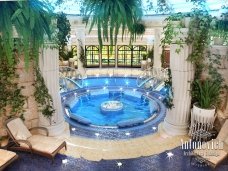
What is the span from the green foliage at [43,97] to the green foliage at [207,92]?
3631 mm

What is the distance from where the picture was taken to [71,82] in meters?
12.8

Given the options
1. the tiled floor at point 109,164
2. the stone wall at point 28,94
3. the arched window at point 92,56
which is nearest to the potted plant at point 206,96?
the tiled floor at point 109,164

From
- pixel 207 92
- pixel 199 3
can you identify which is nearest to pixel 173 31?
pixel 199 3

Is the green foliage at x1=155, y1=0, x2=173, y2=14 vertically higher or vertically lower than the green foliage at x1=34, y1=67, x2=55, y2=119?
higher

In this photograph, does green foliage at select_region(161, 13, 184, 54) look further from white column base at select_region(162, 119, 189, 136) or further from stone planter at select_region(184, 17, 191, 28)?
white column base at select_region(162, 119, 189, 136)

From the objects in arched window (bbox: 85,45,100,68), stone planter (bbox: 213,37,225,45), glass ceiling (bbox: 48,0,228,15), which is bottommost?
arched window (bbox: 85,45,100,68)

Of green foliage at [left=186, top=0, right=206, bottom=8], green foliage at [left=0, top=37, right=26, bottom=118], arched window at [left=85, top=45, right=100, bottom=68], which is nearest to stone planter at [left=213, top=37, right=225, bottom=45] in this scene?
green foliage at [left=186, top=0, right=206, bottom=8]

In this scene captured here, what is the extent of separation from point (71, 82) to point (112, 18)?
10.2m

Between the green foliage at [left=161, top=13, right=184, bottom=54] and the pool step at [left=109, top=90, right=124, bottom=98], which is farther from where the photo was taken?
the pool step at [left=109, top=90, right=124, bottom=98]

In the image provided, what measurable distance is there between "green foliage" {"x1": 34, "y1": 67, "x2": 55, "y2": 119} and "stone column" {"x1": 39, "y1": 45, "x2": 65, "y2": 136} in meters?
0.10

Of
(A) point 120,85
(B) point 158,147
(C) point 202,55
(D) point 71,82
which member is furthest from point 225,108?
(D) point 71,82

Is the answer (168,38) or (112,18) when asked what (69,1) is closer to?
(168,38)

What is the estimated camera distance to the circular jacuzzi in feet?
24.2

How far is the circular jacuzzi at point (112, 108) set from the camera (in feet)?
24.2
